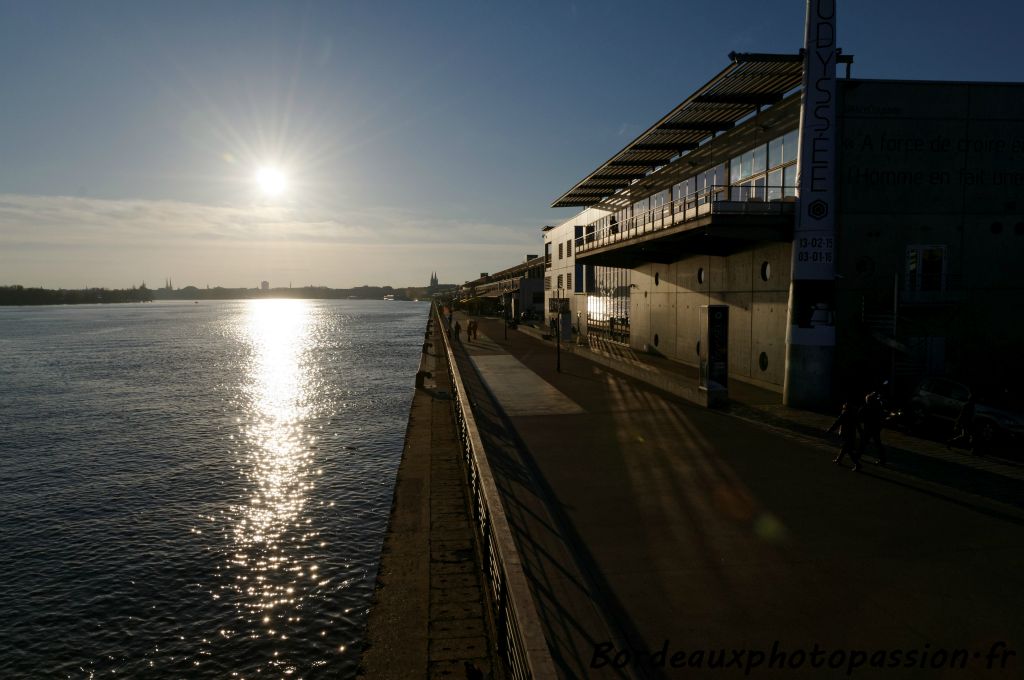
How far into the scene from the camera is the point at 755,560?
27.5 feet

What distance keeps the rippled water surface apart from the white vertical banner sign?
43.4 ft

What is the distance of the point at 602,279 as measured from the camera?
156ft

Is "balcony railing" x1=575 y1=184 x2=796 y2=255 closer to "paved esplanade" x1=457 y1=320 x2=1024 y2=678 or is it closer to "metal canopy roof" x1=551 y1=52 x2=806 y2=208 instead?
"metal canopy roof" x1=551 y1=52 x2=806 y2=208

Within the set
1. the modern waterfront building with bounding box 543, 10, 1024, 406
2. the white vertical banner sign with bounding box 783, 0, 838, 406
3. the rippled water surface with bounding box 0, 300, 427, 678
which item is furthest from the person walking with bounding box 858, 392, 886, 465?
the rippled water surface with bounding box 0, 300, 427, 678

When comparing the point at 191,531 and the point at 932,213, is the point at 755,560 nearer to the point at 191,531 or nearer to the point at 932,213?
the point at 191,531

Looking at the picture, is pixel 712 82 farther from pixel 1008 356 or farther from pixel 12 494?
pixel 12 494

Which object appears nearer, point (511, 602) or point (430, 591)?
point (511, 602)

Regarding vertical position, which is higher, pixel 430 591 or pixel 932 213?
pixel 932 213

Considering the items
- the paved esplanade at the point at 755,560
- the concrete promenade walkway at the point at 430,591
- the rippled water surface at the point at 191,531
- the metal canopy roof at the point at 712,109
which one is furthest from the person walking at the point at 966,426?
the rippled water surface at the point at 191,531

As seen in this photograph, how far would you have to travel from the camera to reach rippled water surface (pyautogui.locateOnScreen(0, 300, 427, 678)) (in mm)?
9898

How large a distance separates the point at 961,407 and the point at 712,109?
51.0 ft

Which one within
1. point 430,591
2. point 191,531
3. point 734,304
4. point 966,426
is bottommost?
point 191,531

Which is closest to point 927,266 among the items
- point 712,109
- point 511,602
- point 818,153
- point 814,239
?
point 814,239

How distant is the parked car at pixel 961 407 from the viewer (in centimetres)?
1415
